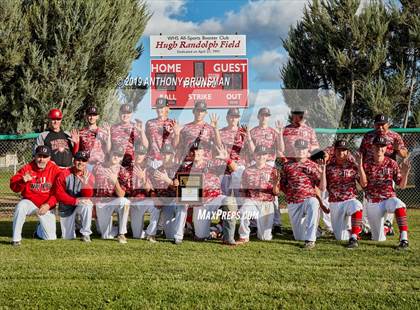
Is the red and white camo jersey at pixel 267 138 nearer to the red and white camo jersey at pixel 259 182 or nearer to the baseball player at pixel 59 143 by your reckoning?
the red and white camo jersey at pixel 259 182

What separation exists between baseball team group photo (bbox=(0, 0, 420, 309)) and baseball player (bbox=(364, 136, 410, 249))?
19 mm

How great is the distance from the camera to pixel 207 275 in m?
5.05

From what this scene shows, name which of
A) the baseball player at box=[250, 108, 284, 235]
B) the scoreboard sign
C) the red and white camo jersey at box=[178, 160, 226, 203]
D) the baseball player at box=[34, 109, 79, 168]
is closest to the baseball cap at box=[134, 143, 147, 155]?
the red and white camo jersey at box=[178, 160, 226, 203]

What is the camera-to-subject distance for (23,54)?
415 inches

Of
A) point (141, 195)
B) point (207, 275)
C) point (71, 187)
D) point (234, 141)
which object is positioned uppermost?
point (234, 141)

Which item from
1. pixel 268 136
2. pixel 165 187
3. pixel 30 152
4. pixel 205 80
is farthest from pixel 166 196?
pixel 205 80

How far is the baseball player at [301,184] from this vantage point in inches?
268

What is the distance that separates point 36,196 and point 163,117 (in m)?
2.27

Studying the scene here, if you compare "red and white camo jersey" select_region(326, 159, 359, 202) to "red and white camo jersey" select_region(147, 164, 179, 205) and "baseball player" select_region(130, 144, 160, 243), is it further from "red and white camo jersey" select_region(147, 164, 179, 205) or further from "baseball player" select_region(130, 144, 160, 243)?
"baseball player" select_region(130, 144, 160, 243)

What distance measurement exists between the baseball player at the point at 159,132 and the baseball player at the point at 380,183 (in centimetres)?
290

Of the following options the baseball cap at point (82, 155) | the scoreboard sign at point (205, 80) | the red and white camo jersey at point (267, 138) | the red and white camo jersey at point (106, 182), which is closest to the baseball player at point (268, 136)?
the red and white camo jersey at point (267, 138)

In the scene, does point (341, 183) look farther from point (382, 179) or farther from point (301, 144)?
point (301, 144)

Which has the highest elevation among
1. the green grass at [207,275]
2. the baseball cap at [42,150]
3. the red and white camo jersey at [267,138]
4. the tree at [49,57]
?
the tree at [49,57]

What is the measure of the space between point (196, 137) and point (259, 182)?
1147mm
